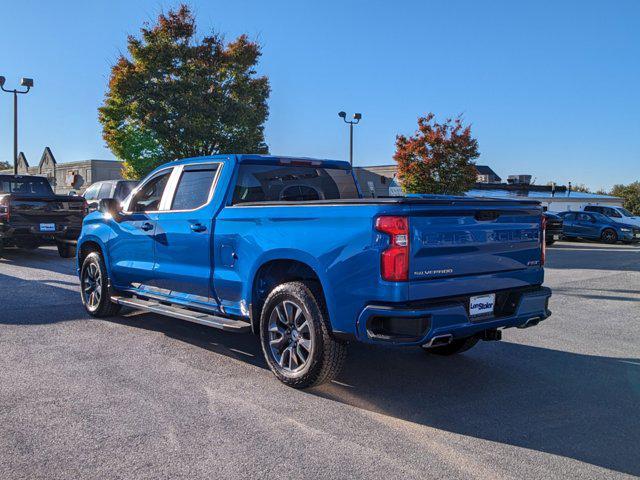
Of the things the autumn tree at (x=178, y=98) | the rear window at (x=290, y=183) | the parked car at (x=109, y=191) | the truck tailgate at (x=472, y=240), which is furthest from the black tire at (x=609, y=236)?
the truck tailgate at (x=472, y=240)

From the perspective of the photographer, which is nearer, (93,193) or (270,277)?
(270,277)

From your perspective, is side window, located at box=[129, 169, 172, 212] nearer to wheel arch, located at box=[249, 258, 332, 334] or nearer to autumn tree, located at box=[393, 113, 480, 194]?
wheel arch, located at box=[249, 258, 332, 334]

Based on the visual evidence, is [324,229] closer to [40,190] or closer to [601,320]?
[601,320]

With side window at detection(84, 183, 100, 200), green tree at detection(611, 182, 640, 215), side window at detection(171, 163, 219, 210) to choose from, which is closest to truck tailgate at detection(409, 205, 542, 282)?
side window at detection(171, 163, 219, 210)

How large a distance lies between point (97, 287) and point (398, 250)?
4736mm

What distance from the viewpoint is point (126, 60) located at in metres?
23.3

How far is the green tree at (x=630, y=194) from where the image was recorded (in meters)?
62.2

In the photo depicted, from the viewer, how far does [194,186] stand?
5.88 m

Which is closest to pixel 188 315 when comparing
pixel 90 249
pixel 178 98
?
pixel 90 249

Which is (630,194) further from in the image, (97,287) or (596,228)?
(97,287)

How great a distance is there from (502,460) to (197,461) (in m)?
1.79

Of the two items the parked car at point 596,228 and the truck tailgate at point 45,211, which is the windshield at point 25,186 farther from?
the parked car at point 596,228

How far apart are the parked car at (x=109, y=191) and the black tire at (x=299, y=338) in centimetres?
1117

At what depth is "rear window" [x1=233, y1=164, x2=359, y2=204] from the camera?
221 inches
